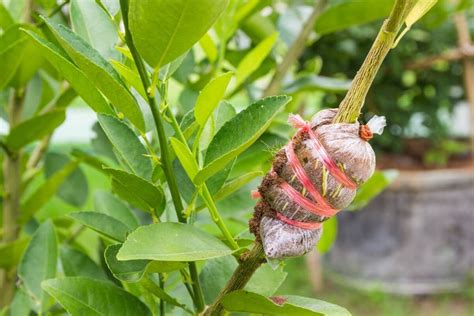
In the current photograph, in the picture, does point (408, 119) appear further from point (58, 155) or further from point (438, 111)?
point (58, 155)

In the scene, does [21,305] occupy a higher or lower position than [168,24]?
lower

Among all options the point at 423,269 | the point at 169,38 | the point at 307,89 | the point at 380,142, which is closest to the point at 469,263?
→ the point at 423,269

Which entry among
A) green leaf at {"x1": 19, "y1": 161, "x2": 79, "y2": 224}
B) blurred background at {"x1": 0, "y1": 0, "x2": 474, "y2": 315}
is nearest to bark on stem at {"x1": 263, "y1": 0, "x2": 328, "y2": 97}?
green leaf at {"x1": 19, "y1": 161, "x2": 79, "y2": 224}

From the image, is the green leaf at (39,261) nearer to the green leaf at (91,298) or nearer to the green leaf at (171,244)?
the green leaf at (91,298)

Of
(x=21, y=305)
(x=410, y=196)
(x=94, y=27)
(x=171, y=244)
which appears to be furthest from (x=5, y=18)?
(x=410, y=196)

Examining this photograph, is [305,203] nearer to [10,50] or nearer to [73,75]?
[73,75]

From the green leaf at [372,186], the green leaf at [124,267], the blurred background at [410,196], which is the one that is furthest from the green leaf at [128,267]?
the blurred background at [410,196]
